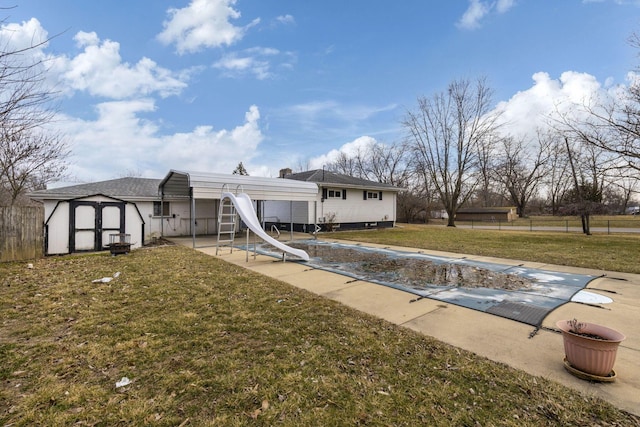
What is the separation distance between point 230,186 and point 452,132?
953 inches

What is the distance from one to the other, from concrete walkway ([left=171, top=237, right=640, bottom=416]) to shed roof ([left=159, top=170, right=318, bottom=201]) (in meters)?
6.56

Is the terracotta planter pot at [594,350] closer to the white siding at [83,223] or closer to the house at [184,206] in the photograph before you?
the house at [184,206]

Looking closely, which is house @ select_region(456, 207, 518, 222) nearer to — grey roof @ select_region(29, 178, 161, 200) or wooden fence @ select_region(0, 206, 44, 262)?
grey roof @ select_region(29, 178, 161, 200)

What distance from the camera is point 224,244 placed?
1241 centimetres

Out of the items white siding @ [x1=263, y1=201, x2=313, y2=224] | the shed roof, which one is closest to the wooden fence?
the shed roof

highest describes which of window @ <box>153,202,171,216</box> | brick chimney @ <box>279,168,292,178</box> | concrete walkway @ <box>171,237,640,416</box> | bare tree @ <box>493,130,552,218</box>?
bare tree @ <box>493,130,552,218</box>

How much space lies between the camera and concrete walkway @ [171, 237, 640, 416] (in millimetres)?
2652

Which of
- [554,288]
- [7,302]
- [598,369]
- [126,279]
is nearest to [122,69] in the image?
[126,279]

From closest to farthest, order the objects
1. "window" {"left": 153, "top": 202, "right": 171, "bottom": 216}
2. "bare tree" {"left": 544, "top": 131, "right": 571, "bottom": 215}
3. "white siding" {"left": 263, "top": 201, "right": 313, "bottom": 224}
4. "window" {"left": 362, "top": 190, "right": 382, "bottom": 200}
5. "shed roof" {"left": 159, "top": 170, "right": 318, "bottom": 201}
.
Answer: "shed roof" {"left": 159, "top": 170, "right": 318, "bottom": 201} → "window" {"left": 153, "top": 202, "right": 171, "bottom": 216} → "white siding" {"left": 263, "top": 201, "right": 313, "bottom": 224} → "window" {"left": 362, "top": 190, "right": 382, "bottom": 200} → "bare tree" {"left": 544, "top": 131, "right": 571, "bottom": 215}

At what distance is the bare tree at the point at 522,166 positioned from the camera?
39.2m

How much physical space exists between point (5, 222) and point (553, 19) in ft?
64.7

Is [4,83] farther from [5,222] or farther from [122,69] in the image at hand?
[5,222]

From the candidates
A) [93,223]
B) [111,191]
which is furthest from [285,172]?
[93,223]

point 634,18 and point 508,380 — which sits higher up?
point 634,18
